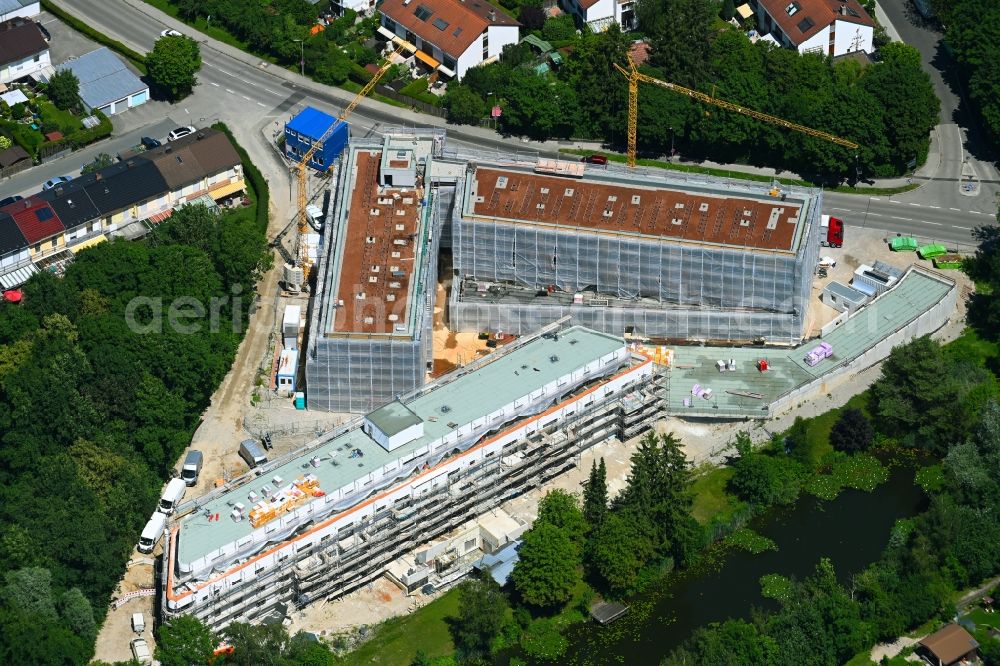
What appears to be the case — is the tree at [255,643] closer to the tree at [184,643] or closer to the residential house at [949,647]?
the tree at [184,643]

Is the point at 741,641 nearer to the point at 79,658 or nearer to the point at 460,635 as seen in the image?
the point at 460,635

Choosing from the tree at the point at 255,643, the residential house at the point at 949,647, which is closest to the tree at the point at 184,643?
the tree at the point at 255,643

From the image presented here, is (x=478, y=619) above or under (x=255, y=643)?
under

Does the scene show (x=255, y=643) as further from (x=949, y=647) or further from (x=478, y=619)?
(x=949, y=647)

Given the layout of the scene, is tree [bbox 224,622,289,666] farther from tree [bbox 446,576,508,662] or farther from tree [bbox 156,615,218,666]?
tree [bbox 446,576,508,662]

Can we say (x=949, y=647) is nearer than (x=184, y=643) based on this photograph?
No

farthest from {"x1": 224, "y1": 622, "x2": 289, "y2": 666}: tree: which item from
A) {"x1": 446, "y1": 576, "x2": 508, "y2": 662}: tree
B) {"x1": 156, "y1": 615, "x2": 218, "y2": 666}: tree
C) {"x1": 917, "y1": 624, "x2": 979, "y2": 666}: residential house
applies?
{"x1": 917, "y1": 624, "x2": 979, "y2": 666}: residential house

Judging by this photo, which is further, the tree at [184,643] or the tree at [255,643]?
the tree at [255,643]

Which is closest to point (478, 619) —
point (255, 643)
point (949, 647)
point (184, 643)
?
point (255, 643)
